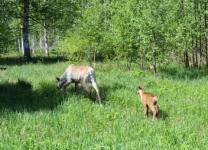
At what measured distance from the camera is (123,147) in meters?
9.80

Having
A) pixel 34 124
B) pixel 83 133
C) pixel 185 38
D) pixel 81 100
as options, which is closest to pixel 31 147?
pixel 83 133

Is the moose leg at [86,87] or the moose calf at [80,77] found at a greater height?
the moose calf at [80,77]

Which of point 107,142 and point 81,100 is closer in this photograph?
point 107,142

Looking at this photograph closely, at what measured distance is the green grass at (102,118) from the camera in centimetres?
1052

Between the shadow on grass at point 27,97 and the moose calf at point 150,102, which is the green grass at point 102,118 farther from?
the moose calf at point 150,102

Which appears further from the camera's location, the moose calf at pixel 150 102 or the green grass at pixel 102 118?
the moose calf at pixel 150 102

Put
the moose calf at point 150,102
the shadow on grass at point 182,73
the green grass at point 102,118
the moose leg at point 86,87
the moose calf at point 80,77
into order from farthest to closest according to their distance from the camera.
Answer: the shadow on grass at point 182,73 → the moose calf at point 80,77 → the moose leg at point 86,87 → the moose calf at point 150,102 → the green grass at point 102,118

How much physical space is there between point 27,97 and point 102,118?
3.60 metres

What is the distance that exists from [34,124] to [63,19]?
106ft

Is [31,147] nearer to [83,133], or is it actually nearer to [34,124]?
[83,133]

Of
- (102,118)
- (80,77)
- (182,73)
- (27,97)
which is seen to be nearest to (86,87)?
(80,77)

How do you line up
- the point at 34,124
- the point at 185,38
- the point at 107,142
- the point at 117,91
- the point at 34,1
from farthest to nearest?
the point at 34,1
the point at 185,38
the point at 117,91
the point at 34,124
the point at 107,142

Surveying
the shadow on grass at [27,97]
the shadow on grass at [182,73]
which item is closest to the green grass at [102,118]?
the shadow on grass at [27,97]

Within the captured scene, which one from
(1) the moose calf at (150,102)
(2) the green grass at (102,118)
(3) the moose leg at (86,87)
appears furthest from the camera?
(3) the moose leg at (86,87)
